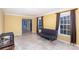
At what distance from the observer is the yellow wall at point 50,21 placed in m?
5.21

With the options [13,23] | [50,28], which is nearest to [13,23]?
[13,23]

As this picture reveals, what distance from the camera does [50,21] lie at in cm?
547

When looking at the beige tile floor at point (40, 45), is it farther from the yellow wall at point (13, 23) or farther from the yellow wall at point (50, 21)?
the yellow wall at point (50, 21)

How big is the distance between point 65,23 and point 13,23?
97.1 inches

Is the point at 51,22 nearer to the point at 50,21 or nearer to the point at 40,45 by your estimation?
the point at 50,21

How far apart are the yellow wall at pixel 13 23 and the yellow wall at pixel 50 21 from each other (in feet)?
5.89

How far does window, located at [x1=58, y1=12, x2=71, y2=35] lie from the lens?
170 inches

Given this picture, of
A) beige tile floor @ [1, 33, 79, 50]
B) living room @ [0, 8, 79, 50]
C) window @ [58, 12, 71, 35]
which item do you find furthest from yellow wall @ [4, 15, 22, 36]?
window @ [58, 12, 71, 35]

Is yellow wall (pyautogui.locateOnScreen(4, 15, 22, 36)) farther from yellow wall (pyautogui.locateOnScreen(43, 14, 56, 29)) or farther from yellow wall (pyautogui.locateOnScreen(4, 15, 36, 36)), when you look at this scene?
yellow wall (pyautogui.locateOnScreen(43, 14, 56, 29))

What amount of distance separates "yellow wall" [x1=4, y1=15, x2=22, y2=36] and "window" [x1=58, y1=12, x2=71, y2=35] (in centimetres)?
203

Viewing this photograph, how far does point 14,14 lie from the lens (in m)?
4.56
